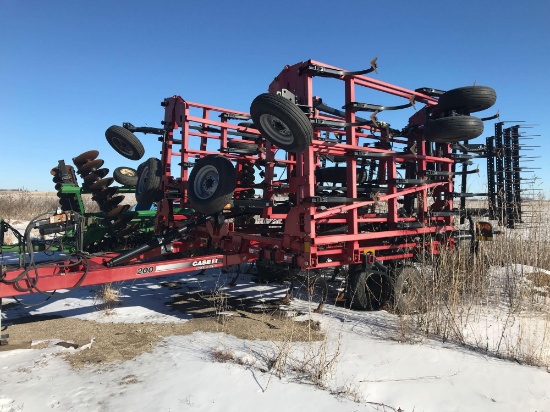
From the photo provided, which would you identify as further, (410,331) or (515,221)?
(515,221)

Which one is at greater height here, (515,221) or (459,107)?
(459,107)

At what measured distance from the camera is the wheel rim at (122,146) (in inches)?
319

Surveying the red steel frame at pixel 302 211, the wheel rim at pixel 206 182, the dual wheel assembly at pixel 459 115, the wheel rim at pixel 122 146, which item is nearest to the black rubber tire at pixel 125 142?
the wheel rim at pixel 122 146

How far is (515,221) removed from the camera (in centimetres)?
753

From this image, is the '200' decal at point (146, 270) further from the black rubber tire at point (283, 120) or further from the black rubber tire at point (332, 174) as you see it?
the black rubber tire at point (332, 174)

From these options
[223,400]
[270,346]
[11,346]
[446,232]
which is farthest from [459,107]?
[11,346]

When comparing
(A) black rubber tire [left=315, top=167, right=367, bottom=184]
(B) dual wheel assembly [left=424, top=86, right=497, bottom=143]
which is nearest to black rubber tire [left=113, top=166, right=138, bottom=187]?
(A) black rubber tire [left=315, top=167, right=367, bottom=184]

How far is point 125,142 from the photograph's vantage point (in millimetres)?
8031

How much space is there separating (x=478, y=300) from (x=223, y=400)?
3852 mm

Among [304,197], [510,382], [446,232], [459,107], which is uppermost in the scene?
[459,107]

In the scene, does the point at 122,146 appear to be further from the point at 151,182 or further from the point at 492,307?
the point at 492,307

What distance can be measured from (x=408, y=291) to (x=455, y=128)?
2.34m

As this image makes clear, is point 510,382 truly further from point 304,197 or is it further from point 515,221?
point 515,221

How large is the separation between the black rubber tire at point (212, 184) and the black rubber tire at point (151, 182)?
107 centimetres
